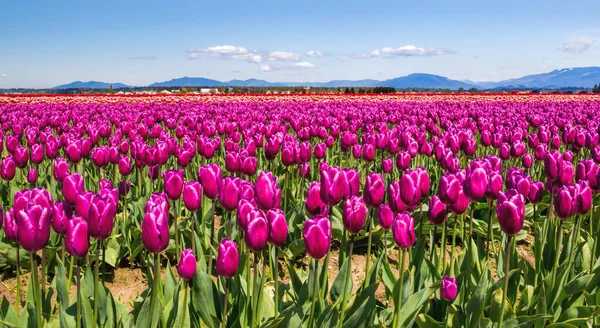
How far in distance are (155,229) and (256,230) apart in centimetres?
45

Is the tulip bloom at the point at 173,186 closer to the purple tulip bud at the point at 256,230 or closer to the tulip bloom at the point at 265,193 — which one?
the tulip bloom at the point at 265,193

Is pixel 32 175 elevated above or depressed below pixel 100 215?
below

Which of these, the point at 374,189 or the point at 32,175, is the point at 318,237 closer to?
the point at 374,189

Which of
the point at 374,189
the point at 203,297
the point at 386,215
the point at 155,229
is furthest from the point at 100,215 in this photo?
the point at 386,215

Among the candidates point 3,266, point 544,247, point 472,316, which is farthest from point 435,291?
point 3,266

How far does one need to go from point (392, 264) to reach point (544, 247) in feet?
5.14

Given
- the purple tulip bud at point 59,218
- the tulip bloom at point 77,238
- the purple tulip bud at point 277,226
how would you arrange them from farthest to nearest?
the purple tulip bud at point 59,218 → the purple tulip bud at point 277,226 → the tulip bloom at point 77,238

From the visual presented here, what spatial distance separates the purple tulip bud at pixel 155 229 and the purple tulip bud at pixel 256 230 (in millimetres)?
379

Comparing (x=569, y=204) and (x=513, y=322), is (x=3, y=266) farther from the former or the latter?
(x=569, y=204)

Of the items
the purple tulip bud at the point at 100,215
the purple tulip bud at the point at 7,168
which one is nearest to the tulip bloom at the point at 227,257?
the purple tulip bud at the point at 100,215

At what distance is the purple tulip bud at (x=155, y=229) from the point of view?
231cm

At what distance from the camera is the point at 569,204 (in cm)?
299

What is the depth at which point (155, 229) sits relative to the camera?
2.31 metres

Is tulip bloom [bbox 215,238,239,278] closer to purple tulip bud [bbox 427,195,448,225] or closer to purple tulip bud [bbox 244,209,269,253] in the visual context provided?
purple tulip bud [bbox 244,209,269,253]
